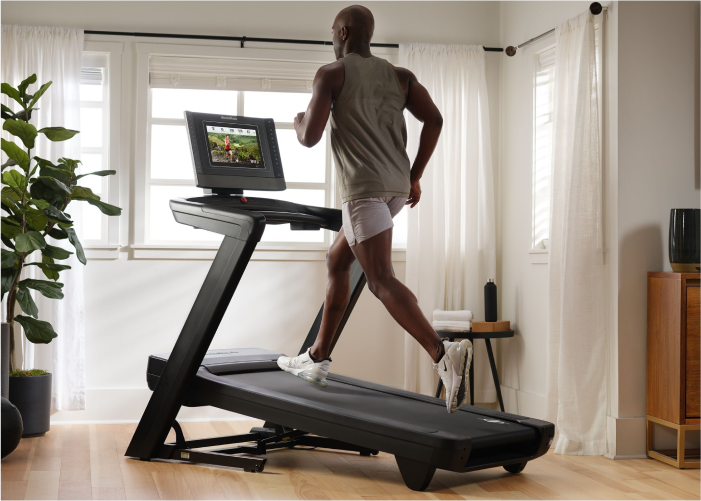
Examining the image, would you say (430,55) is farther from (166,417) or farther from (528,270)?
(166,417)

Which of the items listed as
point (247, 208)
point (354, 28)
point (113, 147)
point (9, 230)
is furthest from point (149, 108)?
point (354, 28)

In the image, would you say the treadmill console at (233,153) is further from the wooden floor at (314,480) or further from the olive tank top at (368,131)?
the wooden floor at (314,480)

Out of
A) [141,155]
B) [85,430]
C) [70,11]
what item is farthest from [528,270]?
[70,11]

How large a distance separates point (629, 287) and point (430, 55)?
173 cm

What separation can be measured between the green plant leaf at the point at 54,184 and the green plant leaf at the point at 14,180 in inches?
2.9

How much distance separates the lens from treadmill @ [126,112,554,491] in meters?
2.46

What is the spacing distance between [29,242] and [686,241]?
108 inches

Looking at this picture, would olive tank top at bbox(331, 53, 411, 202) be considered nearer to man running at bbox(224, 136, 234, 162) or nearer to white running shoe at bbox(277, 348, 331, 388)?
man running at bbox(224, 136, 234, 162)

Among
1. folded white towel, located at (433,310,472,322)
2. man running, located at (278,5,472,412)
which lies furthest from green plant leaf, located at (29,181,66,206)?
folded white towel, located at (433,310,472,322)

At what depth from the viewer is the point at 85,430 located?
364cm

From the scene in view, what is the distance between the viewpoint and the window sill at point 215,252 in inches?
155

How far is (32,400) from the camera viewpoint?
3.38 m

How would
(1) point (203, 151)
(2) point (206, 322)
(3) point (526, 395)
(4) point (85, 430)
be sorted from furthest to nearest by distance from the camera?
(3) point (526, 395) < (4) point (85, 430) < (1) point (203, 151) < (2) point (206, 322)

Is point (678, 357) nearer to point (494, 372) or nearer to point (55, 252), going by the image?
point (494, 372)
